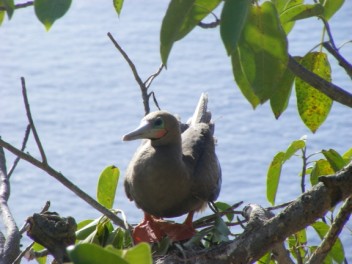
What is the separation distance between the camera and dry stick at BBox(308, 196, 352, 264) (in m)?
1.47

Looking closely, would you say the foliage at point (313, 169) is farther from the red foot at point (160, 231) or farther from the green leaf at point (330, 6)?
the green leaf at point (330, 6)

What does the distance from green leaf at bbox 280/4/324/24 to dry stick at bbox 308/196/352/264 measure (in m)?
0.42

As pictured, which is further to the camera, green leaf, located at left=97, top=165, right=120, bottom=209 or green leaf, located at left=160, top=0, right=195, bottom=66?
green leaf, located at left=97, top=165, right=120, bottom=209

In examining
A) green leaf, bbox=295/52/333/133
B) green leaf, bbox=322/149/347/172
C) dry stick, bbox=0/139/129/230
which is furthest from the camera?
green leaf, bbox=322/149/347/172

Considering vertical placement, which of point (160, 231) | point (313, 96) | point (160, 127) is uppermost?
point (313, 96)

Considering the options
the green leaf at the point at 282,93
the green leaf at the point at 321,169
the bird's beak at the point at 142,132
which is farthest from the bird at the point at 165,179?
the green leaf at the point at 282,93

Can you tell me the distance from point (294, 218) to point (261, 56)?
51cm

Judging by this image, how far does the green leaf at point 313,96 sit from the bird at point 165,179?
937 mm

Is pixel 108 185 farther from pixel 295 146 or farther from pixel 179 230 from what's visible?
pixel 295 146

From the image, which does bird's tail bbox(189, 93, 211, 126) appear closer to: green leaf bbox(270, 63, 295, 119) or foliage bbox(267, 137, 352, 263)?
foliage bbox(267, 137, 352, 263)

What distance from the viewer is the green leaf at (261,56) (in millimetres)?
972

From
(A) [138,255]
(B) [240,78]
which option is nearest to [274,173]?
(B) [240,78]

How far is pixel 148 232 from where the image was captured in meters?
2.51

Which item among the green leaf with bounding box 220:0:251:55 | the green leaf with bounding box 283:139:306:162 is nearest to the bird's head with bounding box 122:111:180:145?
the green leaf with bounding box 283:139:306:162
